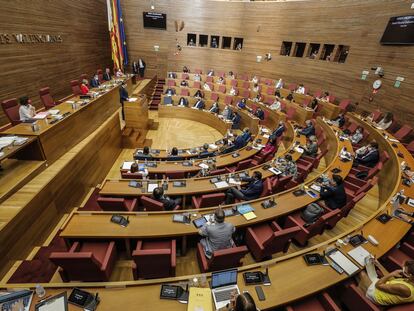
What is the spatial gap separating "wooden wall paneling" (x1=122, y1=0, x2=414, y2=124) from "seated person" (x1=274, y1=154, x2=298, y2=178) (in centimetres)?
479

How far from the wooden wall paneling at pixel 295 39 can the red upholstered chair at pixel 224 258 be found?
7.71 metres

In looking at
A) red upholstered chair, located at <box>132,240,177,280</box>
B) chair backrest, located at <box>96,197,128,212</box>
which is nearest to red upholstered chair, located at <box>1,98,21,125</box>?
chair backrest, located at <box>96,197,128,212</box>

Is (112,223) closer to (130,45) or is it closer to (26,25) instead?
(26,25)

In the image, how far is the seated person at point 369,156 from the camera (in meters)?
5.71

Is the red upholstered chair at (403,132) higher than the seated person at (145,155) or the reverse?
higher

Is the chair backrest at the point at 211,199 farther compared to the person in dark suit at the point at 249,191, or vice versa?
the person in dark suit at the point at 249,191

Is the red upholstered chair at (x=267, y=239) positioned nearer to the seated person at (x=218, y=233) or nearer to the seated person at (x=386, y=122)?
the seated person at (x=218, y=233)

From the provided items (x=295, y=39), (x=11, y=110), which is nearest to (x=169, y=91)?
(x=295, y=39)

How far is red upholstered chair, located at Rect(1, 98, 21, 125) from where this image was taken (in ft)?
Result: 16.7

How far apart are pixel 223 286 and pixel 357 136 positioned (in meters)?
6.89

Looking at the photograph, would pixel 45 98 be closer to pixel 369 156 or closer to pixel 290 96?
pixel 369 156

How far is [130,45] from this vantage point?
1377 centimetres

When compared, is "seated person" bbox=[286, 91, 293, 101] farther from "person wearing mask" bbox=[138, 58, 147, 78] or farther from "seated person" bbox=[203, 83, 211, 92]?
"person wearing mask" bbox=[138, 58, 147, 78]

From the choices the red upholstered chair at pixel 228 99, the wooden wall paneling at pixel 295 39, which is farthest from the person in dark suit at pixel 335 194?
the red upholstered chair at pixel 228 99
